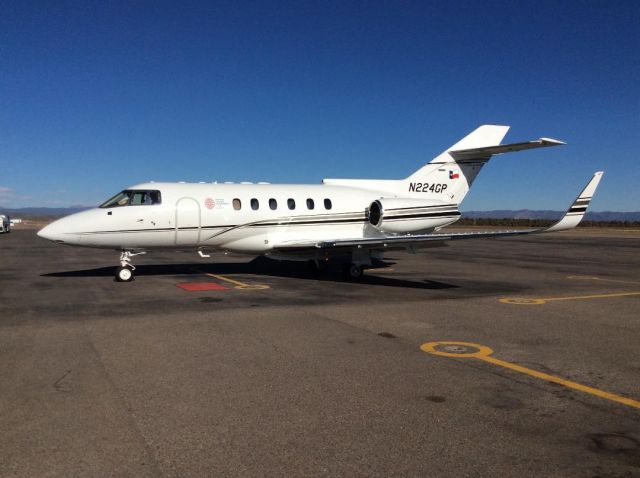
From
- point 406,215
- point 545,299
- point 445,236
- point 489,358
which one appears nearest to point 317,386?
point 489,358

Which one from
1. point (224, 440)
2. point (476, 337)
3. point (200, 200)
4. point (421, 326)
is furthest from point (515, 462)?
point (200, 200)

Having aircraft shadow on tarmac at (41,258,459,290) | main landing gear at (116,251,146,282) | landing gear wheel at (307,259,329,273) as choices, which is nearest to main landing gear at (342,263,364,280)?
aircraft shadow on tarmac at (41,258,459,290)

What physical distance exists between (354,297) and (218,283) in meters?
4.34

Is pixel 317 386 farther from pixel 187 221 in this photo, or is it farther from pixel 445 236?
pixel 187 221

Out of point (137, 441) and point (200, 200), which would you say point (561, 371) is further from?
point (200, 200)

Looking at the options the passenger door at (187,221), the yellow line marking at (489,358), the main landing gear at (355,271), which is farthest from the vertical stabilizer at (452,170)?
the yellow line marking at (489,358)

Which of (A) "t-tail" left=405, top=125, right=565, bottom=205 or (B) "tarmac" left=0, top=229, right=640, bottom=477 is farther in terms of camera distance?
(A) "t-tail" left=405, top=125, right=565, bottom=205

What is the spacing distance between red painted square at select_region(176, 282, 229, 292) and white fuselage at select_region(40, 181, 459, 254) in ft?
4.90

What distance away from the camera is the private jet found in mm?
14078

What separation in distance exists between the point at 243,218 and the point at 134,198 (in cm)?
322

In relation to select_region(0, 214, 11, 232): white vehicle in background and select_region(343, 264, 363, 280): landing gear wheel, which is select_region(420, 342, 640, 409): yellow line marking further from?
select_region(0, 214, 11, 232): white vehicle in background

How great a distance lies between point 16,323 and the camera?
8938 mm

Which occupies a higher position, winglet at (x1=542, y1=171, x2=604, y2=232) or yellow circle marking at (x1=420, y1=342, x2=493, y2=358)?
winglet at (x1=542, y1=171, x2=604, y2=232)

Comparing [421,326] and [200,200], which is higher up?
[200,200]
